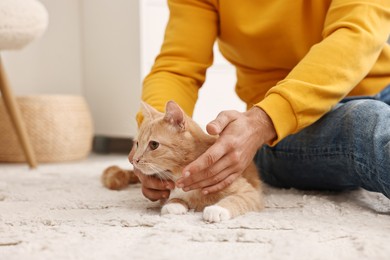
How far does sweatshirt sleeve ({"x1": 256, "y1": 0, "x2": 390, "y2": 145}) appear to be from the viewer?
1087mm

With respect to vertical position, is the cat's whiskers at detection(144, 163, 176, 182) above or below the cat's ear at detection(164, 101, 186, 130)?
below

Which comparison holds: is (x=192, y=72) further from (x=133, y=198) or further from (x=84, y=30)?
(x=84, y=30)

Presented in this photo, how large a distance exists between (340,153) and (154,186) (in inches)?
16.6

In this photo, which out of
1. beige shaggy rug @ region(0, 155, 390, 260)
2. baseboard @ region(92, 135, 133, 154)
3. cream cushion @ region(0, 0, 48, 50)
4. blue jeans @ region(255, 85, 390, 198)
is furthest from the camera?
baseboard @ region(92, 135, 133, 154)

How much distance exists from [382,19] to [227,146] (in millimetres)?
484

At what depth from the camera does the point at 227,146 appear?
100cm

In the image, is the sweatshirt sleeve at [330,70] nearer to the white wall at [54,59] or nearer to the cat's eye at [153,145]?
the cat's eye at [153,145]

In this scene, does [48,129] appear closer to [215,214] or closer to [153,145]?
[153,145]

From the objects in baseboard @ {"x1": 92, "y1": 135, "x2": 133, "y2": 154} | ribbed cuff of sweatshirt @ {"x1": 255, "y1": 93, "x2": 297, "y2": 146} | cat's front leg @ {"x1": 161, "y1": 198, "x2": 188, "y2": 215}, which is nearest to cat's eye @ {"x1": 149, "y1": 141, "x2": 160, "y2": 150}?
cat's front leg @ {"x1": 161, "y1": 198, "x2": 188, "y2": 215}

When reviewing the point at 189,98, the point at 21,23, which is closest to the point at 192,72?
the point at 189,98

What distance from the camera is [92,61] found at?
2.75 m

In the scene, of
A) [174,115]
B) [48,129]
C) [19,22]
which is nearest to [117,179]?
[174,115]

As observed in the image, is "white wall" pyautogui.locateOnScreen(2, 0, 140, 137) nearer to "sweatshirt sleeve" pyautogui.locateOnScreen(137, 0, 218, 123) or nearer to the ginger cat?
"sweatshirt sleeve" pyautogui.locateOnScreen(137, 0, 218, 123)

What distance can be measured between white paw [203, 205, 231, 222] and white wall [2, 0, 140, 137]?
1540 mm
